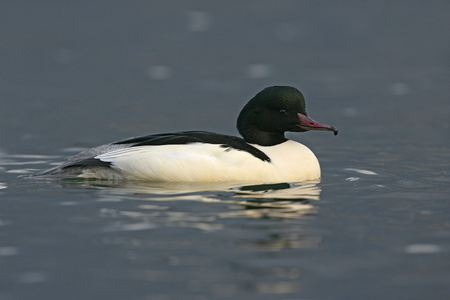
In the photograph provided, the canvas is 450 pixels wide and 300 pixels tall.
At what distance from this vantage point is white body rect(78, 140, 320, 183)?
9.23 m

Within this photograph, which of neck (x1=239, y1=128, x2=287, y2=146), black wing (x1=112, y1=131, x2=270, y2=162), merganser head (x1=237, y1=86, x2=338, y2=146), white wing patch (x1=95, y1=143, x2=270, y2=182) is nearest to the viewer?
white wing patch (x1=95, y1=143, x2=270, y2=182)

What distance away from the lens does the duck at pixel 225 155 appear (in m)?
9.26

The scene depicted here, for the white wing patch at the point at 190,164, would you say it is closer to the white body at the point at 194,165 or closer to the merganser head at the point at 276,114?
the white body at the point at 194,165

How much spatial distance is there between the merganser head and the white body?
1.42 feet

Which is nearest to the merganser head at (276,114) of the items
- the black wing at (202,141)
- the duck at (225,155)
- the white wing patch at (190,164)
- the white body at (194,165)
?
the duck at (225,155)

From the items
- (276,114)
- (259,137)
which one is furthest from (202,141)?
(276,114)

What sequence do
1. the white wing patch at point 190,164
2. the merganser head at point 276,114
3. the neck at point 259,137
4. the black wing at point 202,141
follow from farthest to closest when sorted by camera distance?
the neck at point 259,137 → the merganser head at point 276,114 → the black wing at point 202,141 → the white wing patch at point 190,164

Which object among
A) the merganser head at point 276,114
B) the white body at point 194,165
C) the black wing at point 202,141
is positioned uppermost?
the merganser head at point 276,114

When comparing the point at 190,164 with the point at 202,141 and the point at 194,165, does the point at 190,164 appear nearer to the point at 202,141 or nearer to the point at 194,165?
the point at 194,165

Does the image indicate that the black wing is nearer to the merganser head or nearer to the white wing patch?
the white wing patch

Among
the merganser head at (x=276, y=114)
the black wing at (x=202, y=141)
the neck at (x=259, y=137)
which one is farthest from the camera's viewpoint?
the neck at (x=259, y=137)

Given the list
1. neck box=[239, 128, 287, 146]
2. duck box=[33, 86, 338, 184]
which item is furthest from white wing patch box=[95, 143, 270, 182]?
neck box=[239, 128, 287, 146]

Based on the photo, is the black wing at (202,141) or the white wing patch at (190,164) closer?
the white wing patch at (190,164)

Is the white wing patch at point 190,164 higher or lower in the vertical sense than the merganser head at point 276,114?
lower
